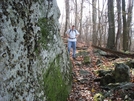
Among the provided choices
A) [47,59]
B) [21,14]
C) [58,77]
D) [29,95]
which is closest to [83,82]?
[58,77]

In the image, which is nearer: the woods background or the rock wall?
the rock wall

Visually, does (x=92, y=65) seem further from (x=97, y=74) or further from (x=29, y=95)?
(x=29, y=95)

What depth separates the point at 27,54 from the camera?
10.7 feet

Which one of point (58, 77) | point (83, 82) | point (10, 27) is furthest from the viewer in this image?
point (83, 82)

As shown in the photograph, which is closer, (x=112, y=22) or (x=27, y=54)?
(x=27, y=54)

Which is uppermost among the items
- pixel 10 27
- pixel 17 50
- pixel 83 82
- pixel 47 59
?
pixel 10 27

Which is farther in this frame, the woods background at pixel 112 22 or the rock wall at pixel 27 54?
the woods background at pixel 112 22

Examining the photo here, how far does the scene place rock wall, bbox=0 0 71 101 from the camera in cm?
282

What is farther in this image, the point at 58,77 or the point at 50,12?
the point at 50,12

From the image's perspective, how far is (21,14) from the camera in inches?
127

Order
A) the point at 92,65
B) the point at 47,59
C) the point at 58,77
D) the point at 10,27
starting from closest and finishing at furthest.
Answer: the point at 10,27
the point at 47,59
the point at 58,77
the point at 92,65

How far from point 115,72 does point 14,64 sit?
3.65 m

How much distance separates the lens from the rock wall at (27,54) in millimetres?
2816

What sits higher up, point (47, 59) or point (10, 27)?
point (10, 27)
